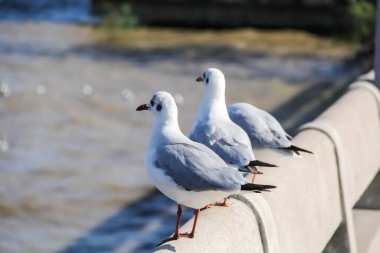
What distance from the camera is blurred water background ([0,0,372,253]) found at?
11477 mm

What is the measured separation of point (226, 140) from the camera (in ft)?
16.7

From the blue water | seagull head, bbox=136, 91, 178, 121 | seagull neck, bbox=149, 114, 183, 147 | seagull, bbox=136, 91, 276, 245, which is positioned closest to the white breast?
seagull, bbox=136, 91, 276, 245

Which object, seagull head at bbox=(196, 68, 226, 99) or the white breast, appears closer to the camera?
the white breast

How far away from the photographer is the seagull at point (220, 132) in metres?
4.94

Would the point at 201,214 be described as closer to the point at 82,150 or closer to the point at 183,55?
the point at 82,150

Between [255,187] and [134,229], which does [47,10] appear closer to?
[134,229]

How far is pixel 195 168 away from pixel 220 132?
2.65 ft

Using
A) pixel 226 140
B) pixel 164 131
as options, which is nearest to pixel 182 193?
pixel 164 131

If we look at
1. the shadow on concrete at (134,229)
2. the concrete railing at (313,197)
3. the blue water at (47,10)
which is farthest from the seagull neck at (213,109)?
the blue water at (47,10)

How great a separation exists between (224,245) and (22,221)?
25.5ft

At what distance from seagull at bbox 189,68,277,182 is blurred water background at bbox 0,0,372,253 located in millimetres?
4980

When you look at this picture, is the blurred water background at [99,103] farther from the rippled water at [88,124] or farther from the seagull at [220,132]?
the seagull at [220,132]

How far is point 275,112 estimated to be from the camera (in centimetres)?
1594

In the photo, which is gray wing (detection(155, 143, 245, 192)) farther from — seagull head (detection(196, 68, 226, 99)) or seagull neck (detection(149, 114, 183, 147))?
seagull head (detection(196, 68, 226, 99))
